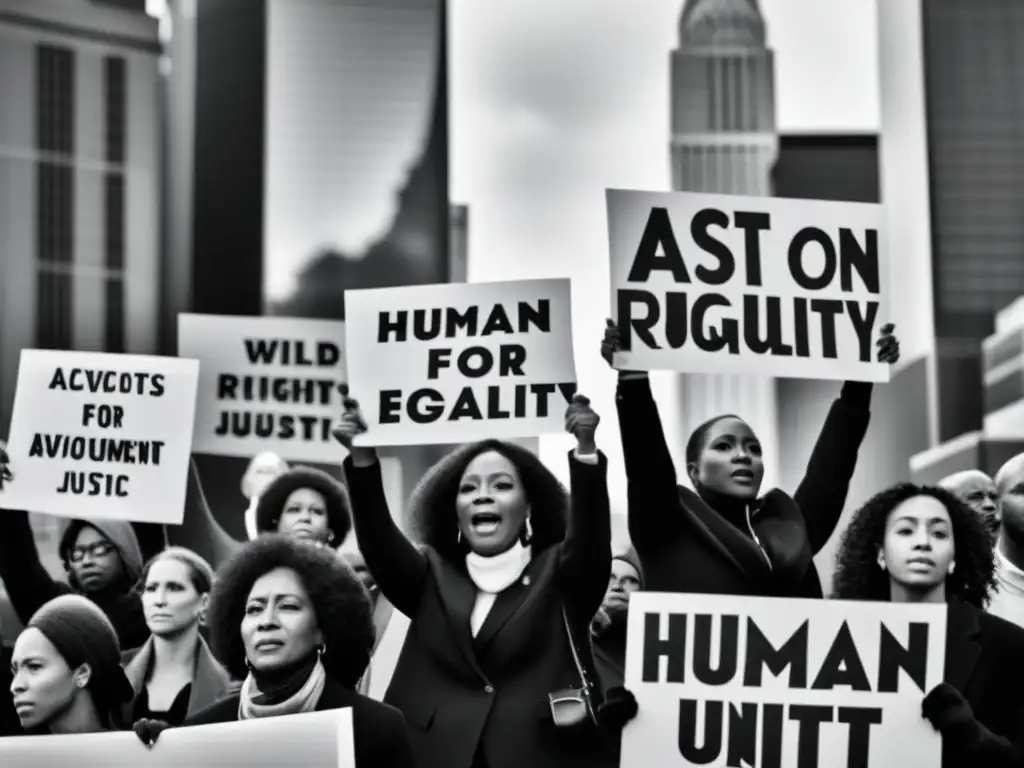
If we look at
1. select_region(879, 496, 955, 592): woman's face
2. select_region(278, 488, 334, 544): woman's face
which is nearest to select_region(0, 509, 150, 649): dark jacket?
select_region(278, 488, 334, 544): woman's face

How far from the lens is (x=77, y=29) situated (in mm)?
49562

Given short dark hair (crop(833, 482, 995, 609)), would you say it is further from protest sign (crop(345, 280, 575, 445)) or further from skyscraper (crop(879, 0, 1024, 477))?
skyscraper (crop(879, 0, 1024, 477))

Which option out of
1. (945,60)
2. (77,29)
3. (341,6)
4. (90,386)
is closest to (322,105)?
(341,6)

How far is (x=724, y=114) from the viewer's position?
6562cm

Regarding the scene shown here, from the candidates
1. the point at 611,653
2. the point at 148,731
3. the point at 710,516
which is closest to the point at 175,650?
the point at 148,731

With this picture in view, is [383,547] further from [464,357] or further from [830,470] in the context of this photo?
[830,470]

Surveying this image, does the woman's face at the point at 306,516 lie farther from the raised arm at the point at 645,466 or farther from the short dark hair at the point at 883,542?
the short dark hair at the point at 883,542

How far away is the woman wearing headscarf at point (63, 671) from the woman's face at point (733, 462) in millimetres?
1574

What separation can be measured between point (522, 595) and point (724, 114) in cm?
6291

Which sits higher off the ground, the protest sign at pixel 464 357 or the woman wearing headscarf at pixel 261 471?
the protest sign at pixel 464 357

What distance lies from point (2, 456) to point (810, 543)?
2495mm

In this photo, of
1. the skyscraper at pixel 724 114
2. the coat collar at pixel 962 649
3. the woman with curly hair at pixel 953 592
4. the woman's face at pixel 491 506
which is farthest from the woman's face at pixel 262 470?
the skyscraper at pixel 724 114

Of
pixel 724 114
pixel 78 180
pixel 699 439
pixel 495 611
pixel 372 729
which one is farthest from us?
pixel 724 114

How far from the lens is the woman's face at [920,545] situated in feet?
14.1
